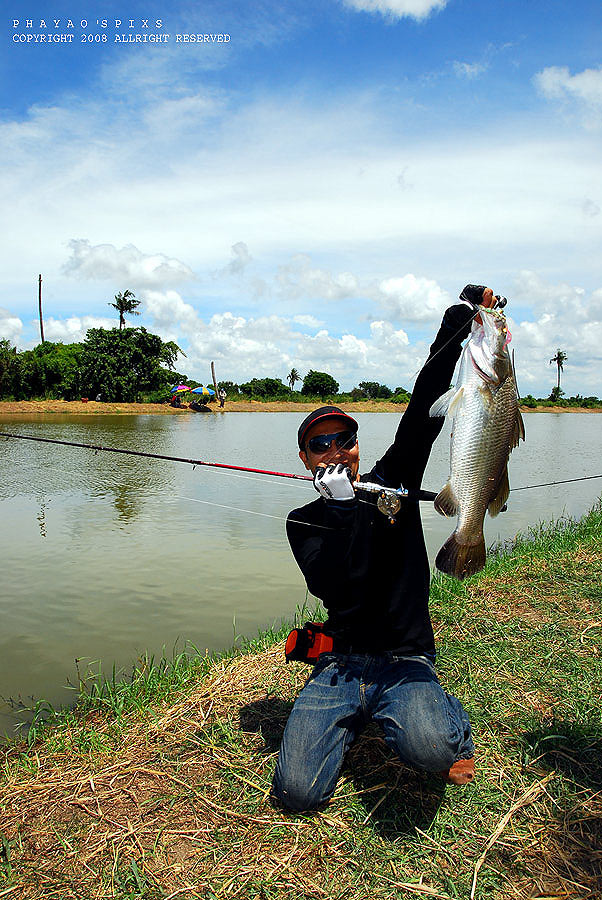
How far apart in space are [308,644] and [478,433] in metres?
1.54

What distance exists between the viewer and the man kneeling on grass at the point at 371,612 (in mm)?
2727

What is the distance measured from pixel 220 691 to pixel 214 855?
4.33 feet

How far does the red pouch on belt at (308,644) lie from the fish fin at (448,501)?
1.06 meters

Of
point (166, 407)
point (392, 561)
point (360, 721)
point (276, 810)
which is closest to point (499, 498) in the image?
point (392, 561)

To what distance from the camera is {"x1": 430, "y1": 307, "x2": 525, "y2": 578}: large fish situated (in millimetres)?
2432

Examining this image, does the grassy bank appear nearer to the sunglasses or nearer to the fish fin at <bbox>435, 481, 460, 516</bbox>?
the fish fin at <bbox>435, 481, 460, 516</bbox>

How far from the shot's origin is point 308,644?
10.8 ft

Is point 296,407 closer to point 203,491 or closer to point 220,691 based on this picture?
point 203,491

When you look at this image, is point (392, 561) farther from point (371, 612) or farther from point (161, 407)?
point (161, 407)

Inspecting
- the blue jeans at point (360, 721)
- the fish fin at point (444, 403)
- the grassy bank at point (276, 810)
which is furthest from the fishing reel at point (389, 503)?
the grassy bank at point (276, 810)

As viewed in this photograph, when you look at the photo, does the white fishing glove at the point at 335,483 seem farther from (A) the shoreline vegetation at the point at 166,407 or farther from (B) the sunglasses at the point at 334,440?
(A) the shoreline vegetation at the point at 166,407

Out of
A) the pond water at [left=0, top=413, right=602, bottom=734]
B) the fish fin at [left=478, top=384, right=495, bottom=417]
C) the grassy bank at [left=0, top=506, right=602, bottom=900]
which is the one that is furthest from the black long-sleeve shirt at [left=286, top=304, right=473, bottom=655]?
the pond water at [left=0, top=413, right=602, bottom=734]

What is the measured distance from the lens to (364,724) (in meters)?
3.07

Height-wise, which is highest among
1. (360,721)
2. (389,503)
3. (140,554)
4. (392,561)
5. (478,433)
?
(478,433)
